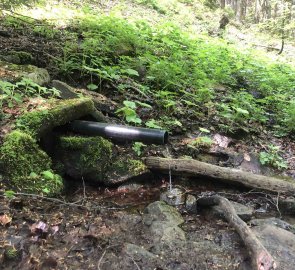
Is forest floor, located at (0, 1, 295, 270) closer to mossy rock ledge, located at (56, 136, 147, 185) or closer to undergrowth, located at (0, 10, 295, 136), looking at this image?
mossy rock ledge, located at (56, 136, 147, 185)

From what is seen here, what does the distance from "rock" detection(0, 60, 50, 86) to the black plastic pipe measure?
4.38ft

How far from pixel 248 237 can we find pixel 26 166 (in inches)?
111

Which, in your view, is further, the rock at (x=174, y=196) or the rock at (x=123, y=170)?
the rock at (x=123, y=170)

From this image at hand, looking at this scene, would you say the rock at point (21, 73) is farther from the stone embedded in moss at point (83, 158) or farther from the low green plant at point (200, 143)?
the low green plant at point (200, 143)

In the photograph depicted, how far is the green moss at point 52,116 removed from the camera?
4.32m

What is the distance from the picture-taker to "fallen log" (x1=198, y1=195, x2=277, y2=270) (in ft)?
10.6

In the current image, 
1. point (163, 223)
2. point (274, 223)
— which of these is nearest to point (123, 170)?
point (163, 223)

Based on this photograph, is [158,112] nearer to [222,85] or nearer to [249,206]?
[249,206]

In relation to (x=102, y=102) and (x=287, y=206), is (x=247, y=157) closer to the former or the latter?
(x=287, y=206)

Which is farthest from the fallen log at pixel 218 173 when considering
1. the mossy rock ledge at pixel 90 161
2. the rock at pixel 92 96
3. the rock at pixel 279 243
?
the rock at pixel 92 96

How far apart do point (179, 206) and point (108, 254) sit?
157 centimetres

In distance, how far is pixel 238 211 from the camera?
4.43m

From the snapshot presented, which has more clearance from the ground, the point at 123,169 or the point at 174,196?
the point at 123,169

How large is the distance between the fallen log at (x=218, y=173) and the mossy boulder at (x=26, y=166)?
1.61 meters
